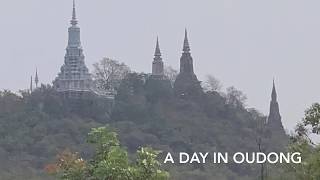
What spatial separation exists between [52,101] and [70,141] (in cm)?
969

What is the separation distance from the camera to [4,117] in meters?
79.9

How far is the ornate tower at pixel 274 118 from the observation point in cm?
8888

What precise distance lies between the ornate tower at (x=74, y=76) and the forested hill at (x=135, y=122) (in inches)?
45.3

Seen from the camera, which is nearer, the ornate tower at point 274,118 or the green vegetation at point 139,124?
the green vegetation at point 139,124

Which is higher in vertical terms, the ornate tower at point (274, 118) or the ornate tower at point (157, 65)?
the ornate tower at point (157, 65)

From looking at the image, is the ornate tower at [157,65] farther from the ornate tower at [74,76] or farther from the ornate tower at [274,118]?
the ornate tower at [274,118]

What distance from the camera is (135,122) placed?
274 feet

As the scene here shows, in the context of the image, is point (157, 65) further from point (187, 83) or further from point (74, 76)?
point (74, 76)

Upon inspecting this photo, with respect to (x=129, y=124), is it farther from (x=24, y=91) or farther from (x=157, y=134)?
(x=24, y=91)

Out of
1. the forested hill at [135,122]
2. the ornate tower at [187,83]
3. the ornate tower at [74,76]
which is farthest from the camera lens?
the ornate tower at [187,83]

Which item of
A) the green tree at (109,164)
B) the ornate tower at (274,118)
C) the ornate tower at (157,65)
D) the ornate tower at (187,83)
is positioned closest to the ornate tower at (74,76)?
the ornate tower at (157,65)

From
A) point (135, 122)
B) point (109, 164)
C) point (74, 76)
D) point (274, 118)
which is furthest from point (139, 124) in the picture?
point (109, 164)

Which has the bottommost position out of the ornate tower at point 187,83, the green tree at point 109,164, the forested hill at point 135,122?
the green tree at point 109,164

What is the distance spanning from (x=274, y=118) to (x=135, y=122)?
1594 centimetres
